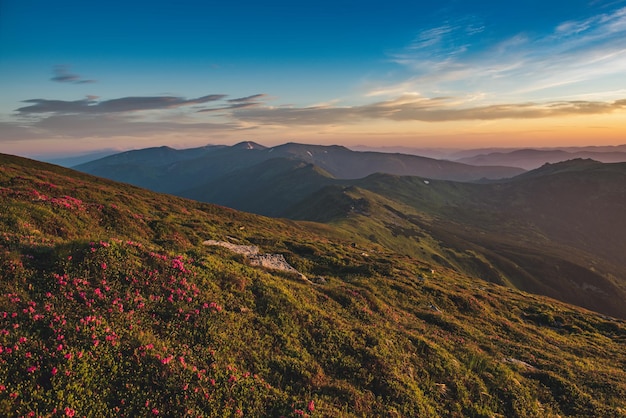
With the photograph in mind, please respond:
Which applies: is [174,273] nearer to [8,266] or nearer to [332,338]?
[8,266]

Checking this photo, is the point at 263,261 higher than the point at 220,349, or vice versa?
the point at 220,349

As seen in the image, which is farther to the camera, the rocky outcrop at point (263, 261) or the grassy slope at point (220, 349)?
the rocky outcrop at point (263, 261)

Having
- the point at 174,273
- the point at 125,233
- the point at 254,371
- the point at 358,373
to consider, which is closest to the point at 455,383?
the point at 358,373

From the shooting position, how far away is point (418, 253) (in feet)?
502

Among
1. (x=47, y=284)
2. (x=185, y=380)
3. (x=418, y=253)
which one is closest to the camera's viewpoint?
(x=185, y=380)

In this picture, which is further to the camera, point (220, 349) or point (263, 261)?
point (263, 261)

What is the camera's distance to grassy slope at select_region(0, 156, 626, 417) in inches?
372

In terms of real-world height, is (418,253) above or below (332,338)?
below

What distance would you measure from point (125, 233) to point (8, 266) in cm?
1800

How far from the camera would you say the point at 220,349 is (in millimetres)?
12438

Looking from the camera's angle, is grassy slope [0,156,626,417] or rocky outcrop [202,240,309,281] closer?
grassy slope [0,156,626,417]

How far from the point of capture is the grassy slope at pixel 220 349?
31.0 feet

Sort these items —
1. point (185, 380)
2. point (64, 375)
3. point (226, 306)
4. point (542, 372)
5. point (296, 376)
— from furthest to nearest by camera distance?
point (542, 372) → point (226, 306) → point (296, 376) → point (185, 380) → point (64, 375)

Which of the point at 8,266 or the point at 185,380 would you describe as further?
the point at 8,266
